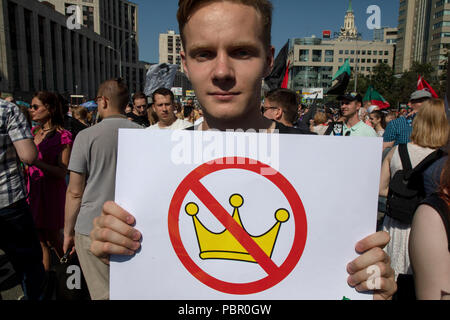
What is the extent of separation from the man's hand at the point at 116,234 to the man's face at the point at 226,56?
1.88 ft

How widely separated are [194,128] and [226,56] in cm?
53

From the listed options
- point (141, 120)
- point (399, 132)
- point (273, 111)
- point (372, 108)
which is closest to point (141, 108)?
point (141, 120)

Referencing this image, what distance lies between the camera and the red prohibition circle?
1190 mm

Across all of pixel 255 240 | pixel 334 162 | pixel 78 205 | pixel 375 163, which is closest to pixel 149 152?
pixel 255 240

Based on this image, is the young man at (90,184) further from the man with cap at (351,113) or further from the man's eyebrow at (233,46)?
the man with cap at (351,113)

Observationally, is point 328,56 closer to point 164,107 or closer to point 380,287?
point 164,107

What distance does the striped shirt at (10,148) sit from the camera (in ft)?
8.85

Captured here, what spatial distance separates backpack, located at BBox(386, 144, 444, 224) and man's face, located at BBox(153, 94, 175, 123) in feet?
11.7

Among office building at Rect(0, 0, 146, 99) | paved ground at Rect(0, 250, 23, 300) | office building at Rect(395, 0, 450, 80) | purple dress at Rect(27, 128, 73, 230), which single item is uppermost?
office building at Rect(395, 0, 450, 80)

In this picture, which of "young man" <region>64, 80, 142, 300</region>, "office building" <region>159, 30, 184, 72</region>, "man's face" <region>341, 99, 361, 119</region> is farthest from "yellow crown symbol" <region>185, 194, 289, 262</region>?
"office building" <region>159, 30, 184, 72</region>

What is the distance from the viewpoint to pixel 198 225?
1196 millimetres

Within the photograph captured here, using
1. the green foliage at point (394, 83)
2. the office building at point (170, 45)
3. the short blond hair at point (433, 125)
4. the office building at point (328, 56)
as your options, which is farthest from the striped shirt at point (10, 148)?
the office building at point (170, 45)

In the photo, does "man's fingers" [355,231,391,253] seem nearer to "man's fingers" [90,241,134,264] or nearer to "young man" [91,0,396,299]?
"young man" [91,0,396,299]

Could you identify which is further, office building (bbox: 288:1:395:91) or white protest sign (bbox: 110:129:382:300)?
office building (bbox: 288:1:395:91)
